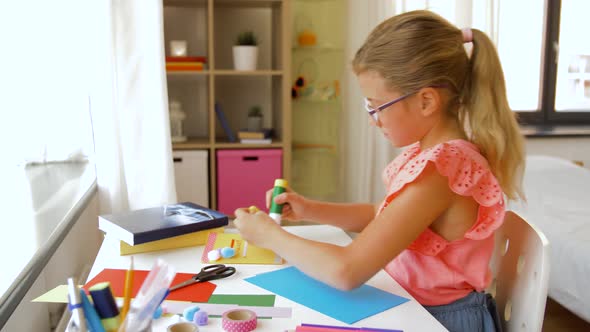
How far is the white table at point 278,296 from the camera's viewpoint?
2.78 ft

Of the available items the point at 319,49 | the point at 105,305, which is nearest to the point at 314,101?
the point at 319,49

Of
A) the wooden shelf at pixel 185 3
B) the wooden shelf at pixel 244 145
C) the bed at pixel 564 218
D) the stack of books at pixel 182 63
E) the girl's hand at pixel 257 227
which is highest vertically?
the wooden shelf at pixel 185 3

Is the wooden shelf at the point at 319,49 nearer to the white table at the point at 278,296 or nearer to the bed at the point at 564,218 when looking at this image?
the bed at the point at 564,218

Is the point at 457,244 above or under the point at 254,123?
under

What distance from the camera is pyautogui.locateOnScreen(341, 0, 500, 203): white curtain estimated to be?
271 cm

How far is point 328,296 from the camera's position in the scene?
0.95 meters

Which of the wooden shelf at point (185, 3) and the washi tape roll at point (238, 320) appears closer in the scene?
the washi tape roll at point (238, 320)

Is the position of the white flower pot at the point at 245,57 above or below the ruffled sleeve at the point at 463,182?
above

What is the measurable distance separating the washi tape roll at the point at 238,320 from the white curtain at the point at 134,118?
1208 millimetres

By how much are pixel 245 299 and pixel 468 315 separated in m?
0.44

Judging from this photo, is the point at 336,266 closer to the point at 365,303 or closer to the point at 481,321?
the point at 365,303

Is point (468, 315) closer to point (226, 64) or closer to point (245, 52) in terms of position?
point (245, 52)

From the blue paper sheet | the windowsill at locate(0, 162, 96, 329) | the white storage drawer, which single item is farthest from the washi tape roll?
the white storage drawer

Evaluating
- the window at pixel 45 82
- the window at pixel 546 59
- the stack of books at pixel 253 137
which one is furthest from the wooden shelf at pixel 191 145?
the window at pixel 546 59
